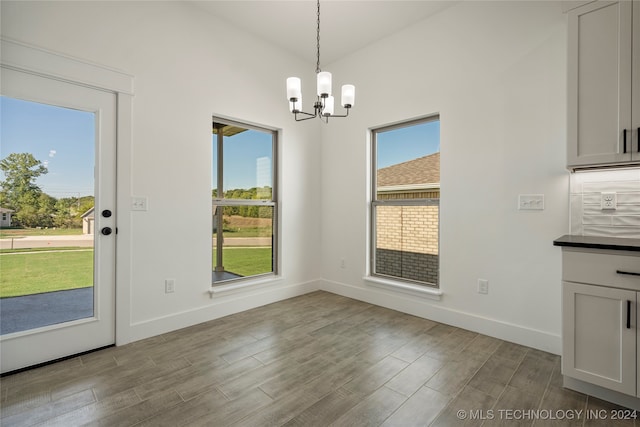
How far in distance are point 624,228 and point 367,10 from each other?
283cm

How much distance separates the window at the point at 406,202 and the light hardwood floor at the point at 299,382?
0.80 meters

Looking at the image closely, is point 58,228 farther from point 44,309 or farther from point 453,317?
point 453,317

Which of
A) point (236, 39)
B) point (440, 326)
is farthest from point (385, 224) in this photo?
point (236, 39)

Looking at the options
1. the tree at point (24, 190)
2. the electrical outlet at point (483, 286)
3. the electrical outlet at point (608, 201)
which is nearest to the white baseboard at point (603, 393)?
the electrical outlet at point (483, 286)

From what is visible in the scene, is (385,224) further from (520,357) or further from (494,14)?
(494,14)

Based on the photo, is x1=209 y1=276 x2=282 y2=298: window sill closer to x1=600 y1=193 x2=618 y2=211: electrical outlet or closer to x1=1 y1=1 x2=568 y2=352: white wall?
x1=1 y1=1 x2=568 y2=352: white wall

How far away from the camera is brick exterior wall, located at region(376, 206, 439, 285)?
10.7 ft

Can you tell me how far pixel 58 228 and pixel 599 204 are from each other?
13.2ft

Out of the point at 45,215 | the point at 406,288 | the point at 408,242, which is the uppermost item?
the point at 45,215

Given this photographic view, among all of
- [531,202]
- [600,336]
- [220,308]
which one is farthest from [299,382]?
[531,202]

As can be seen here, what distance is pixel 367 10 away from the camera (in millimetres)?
3043

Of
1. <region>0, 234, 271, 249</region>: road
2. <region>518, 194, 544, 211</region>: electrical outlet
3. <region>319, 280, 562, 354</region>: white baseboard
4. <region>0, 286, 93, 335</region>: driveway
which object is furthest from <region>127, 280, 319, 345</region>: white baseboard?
<region>518, 194, 544, 211</region>: electrical outlet

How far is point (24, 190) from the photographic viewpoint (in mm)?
2188

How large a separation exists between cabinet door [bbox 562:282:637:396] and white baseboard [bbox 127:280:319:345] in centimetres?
275
